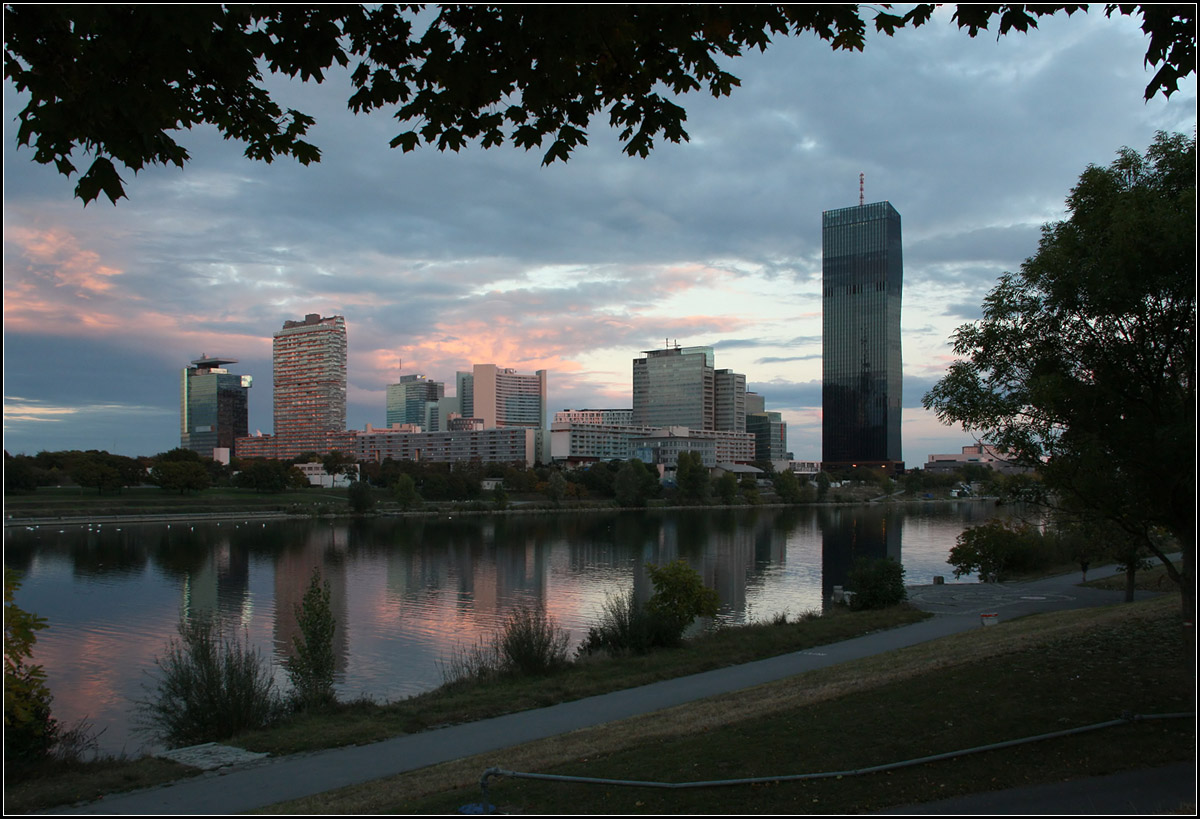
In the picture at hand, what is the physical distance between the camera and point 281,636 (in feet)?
95.5

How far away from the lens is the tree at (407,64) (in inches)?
218

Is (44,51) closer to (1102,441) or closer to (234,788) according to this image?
(234,788)

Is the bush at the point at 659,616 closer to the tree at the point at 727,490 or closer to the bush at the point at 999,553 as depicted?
the bush at the point at 999,553

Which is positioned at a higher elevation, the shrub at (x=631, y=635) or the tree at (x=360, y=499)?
the shrub at (x=631, y=635)

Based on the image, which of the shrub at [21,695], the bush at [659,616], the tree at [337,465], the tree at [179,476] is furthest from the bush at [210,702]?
the tree at [337,465]

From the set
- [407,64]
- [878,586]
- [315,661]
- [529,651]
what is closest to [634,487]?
[878,586]

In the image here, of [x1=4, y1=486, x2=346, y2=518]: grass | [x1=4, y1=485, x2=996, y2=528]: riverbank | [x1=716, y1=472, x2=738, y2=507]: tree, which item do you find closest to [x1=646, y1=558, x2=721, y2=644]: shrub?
[x1=4, y1=485, x2=996, y2=528]: riverbank

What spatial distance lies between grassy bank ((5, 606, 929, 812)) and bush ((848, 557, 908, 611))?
3430mm

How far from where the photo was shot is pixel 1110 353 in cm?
1041

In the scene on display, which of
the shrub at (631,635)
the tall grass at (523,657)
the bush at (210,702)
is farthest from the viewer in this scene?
the shrub at (631,635)

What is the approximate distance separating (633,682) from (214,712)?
25.3 feet

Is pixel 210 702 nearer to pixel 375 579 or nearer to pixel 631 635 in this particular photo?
pixel 631 635

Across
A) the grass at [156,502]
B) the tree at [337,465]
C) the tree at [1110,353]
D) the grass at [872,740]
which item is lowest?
the grass at [156,502]

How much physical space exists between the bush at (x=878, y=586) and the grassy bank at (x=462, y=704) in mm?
3430
